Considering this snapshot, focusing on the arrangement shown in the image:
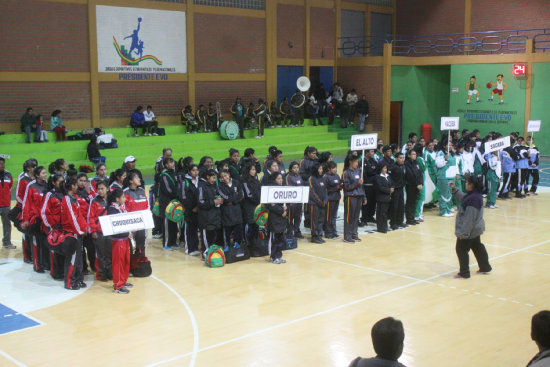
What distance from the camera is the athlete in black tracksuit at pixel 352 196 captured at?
13.7 metres

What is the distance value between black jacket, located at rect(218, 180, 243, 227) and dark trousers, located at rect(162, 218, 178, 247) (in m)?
1.52

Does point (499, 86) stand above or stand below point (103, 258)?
above

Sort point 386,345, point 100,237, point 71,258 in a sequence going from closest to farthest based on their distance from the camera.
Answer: point 386,345 < point 71,258 < point 100,237

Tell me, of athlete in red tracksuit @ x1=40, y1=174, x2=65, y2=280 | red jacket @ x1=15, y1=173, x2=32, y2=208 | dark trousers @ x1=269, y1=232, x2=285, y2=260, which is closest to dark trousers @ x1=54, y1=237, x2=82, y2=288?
athlete in red tracksuit @ x1=40, y1=174, x2=65, y2=280

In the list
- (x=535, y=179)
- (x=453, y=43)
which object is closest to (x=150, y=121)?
(x=535, y=179)

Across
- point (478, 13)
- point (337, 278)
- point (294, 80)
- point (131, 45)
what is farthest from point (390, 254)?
point (478, 13)

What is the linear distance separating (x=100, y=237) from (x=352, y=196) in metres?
5.48

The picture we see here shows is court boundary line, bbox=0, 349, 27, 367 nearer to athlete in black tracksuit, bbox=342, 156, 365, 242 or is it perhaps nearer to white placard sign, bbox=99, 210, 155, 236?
white placard sign, bbox=99, 210, 155, 236

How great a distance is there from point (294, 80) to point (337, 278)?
22.9m

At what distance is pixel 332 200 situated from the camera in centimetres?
1391

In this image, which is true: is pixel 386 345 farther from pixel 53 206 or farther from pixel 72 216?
pixel 53 206

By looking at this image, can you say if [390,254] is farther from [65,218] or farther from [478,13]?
[478,13]

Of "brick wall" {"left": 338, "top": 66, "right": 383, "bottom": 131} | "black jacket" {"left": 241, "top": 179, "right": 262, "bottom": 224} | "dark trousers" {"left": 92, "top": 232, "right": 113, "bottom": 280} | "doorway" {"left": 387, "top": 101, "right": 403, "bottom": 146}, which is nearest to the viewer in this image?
"dark trousers" {"left": 92, "top": 232, "right": 113, "bottom": 280}

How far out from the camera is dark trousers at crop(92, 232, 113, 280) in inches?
431
